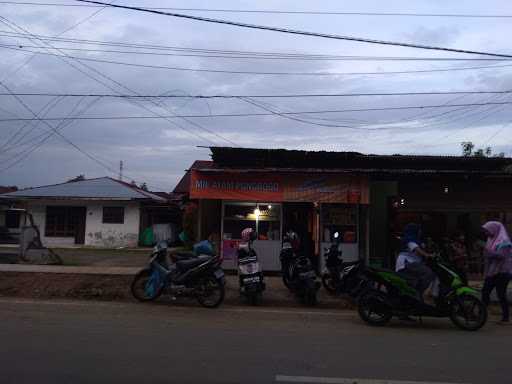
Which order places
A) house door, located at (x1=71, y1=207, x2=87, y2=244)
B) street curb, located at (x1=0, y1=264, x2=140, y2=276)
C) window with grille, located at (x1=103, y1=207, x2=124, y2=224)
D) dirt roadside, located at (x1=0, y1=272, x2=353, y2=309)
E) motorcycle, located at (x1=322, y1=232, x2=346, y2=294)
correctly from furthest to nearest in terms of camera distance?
house door, located at (x1=71, y1=207, x2=87, y2=244) → window with grille, located at (x1=103, y1=207, x2=124, y2=224) → street curb, located at (x1=0, y1=264, x2=140, y2=276) → motorcycle, located at (x1=322, y1=232, x2=346, y2=294) → dirt roadside, located at (x1=0, y1=272, x2=353, y2=309)

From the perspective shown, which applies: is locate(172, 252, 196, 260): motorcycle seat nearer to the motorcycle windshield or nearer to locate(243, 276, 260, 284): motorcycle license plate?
the motorcycle windshield

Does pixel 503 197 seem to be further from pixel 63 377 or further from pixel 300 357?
pixel 63 377

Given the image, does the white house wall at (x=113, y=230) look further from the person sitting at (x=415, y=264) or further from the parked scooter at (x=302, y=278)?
the person sitting at (x=415, y=264)

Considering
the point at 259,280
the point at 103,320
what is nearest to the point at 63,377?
the point at 103,320

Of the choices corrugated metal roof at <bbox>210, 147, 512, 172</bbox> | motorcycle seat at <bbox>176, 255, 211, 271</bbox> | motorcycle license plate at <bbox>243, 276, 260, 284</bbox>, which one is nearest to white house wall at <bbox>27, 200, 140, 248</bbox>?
corrugated metal roof at <bbox>210, 147, 512, 172</bbox>

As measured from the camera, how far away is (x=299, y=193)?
14.1 meters

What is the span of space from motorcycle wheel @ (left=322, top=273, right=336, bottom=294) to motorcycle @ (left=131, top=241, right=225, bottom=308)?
2.61 m

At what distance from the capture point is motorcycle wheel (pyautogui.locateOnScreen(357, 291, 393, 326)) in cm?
838

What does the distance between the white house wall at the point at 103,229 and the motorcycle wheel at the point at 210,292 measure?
19.1 meters

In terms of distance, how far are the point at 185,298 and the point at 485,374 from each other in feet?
21.0

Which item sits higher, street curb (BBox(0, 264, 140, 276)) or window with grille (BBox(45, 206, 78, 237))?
window with grille (BBox(45, 206, 78, 237))

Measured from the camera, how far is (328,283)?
462 inches

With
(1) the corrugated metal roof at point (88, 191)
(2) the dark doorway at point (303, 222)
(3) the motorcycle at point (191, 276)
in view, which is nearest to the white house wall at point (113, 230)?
(1) the corrugated metal roof at point (88, 191)

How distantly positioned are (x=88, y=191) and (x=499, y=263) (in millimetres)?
24295
